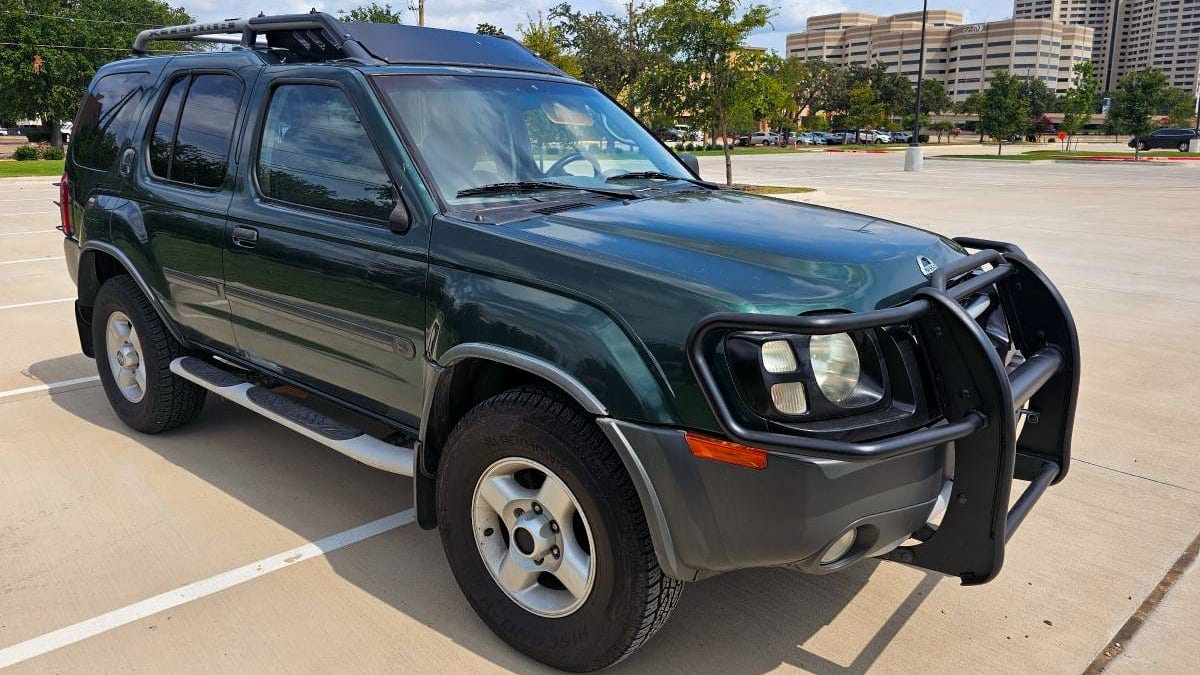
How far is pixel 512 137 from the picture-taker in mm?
3736

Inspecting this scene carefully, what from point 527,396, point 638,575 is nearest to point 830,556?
point 638,575

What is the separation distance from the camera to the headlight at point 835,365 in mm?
2518

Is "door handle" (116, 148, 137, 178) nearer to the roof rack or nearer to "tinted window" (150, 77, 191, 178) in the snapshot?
"tinted window" (150, 77, 191, 178)

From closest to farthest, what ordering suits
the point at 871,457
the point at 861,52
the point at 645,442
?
the point at 871,457 < the point at 645,442 < the point at 861,52

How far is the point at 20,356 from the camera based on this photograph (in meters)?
6.66

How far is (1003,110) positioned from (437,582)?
168 feet

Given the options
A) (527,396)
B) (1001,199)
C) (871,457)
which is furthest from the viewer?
(1001,199)

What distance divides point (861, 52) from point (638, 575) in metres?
156

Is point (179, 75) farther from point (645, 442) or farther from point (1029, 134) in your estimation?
point (1029, 134)

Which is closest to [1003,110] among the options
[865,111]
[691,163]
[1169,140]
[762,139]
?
[1169,140]

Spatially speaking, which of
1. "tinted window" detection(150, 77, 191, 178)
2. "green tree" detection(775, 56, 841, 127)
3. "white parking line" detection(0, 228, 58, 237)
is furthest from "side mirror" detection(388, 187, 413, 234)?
"green tree" detection(775, 56, 841, 127)

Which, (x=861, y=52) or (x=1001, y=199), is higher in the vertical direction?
(x=861, y=52)

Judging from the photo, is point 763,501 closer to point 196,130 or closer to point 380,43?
point 380,43

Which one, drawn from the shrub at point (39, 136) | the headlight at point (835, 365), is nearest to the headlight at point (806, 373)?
the headlight at point (835, 365)
